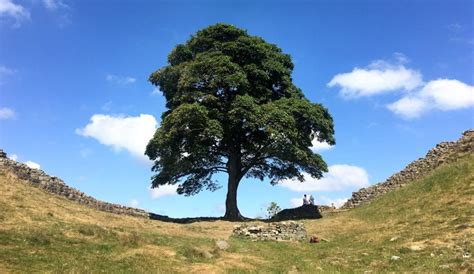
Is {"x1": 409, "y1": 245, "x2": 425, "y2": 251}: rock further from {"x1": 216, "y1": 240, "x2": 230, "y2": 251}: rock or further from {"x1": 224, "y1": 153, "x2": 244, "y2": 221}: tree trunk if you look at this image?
{"x1": 224, "y1": 153, "x2": 244, "y2": 221}: tree trunk

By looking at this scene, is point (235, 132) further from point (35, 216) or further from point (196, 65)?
point (35, 216)

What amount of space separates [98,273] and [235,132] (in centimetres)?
2261

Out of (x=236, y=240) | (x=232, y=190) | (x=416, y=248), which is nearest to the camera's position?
(x=416, y=248)

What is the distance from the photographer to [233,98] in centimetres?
3675

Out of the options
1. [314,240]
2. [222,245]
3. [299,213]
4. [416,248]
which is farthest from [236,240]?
[299,213]

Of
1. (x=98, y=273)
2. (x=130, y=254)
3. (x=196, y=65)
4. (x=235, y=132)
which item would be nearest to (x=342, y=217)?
(x=235, y=132)

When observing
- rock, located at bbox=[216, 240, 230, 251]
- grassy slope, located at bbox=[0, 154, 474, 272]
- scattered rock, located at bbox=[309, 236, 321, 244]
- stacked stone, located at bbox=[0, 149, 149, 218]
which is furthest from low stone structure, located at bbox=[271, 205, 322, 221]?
rock, located at bbox=[216, 240, 230, 251]

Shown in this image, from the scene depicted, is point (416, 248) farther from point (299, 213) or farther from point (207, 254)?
point (299, 213)

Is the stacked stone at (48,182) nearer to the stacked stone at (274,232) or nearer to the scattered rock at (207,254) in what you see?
the stacked stone at (274,232)

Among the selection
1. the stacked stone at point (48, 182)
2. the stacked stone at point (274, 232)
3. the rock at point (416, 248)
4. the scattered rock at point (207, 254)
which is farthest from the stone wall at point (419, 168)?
the scattered rock at point (207, 254)

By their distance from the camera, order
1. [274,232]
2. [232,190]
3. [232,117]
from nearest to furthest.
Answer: [274,232], [232,117], [232,190]

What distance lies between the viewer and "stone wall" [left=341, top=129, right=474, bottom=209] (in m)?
35.5

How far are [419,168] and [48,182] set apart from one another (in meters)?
28.1

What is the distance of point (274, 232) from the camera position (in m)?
27.5
